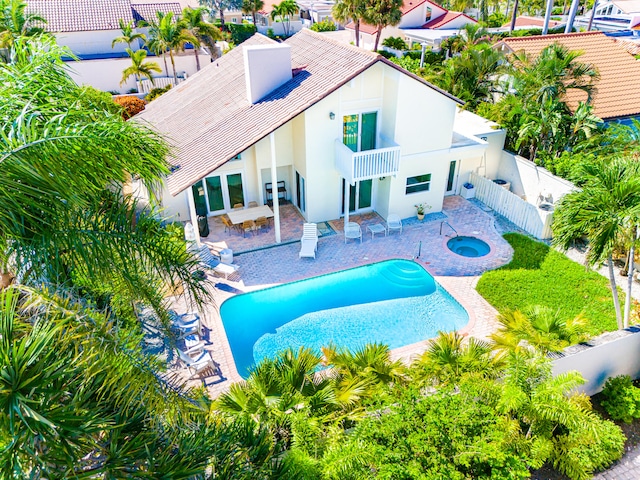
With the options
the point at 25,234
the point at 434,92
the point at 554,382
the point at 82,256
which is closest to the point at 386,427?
the point at 554,382

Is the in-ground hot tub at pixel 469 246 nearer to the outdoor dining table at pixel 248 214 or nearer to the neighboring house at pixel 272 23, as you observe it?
the outdoor dining table at pixel 248 214

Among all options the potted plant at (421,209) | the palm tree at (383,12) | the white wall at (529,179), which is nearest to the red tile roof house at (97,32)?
the palm tree at (383,12)

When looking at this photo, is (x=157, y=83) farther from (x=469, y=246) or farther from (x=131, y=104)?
(x=469, y=246)

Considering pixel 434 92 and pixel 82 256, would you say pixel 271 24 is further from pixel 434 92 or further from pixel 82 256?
pixel 82 256

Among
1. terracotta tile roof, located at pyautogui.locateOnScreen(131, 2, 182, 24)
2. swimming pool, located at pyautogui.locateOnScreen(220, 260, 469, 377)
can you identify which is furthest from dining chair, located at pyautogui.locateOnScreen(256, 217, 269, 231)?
terracotta tile roof, located at pyautogui.locateOnScreen(131, 2, 182, 24)

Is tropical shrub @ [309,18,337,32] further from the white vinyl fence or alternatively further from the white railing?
the white vinyl fence

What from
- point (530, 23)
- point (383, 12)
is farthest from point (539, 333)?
point (530, 23)
